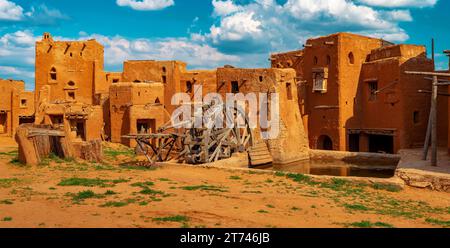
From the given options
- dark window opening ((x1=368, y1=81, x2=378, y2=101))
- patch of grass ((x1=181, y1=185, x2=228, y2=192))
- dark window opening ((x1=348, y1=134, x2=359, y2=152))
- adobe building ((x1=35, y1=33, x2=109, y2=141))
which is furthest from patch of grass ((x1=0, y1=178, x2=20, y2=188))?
adobe building ((x1=35, y1=33, x2=109, y2=141))

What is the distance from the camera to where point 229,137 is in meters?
23.0

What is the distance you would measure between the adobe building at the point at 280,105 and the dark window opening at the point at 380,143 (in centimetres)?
458

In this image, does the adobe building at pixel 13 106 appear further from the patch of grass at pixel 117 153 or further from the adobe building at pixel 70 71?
the patch of grass at pixel 117 153

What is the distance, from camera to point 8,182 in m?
13.0

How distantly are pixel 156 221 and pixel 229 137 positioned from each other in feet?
46.8

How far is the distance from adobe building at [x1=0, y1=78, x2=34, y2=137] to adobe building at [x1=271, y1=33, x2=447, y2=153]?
23500mm

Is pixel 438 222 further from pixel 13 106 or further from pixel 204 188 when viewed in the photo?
pixel 13 106

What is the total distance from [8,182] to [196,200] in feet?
20.3

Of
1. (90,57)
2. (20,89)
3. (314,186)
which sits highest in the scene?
(90,57)

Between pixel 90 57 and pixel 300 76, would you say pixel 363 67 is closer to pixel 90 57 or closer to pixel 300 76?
pixel 300 76

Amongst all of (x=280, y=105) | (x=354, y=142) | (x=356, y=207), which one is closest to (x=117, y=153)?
(x=280, y=105)

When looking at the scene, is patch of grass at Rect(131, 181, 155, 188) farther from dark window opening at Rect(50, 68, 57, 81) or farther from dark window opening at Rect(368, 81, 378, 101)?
dark window opening at Rect(50, 68, 57, 81)

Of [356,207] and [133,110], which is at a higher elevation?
[133,110]
